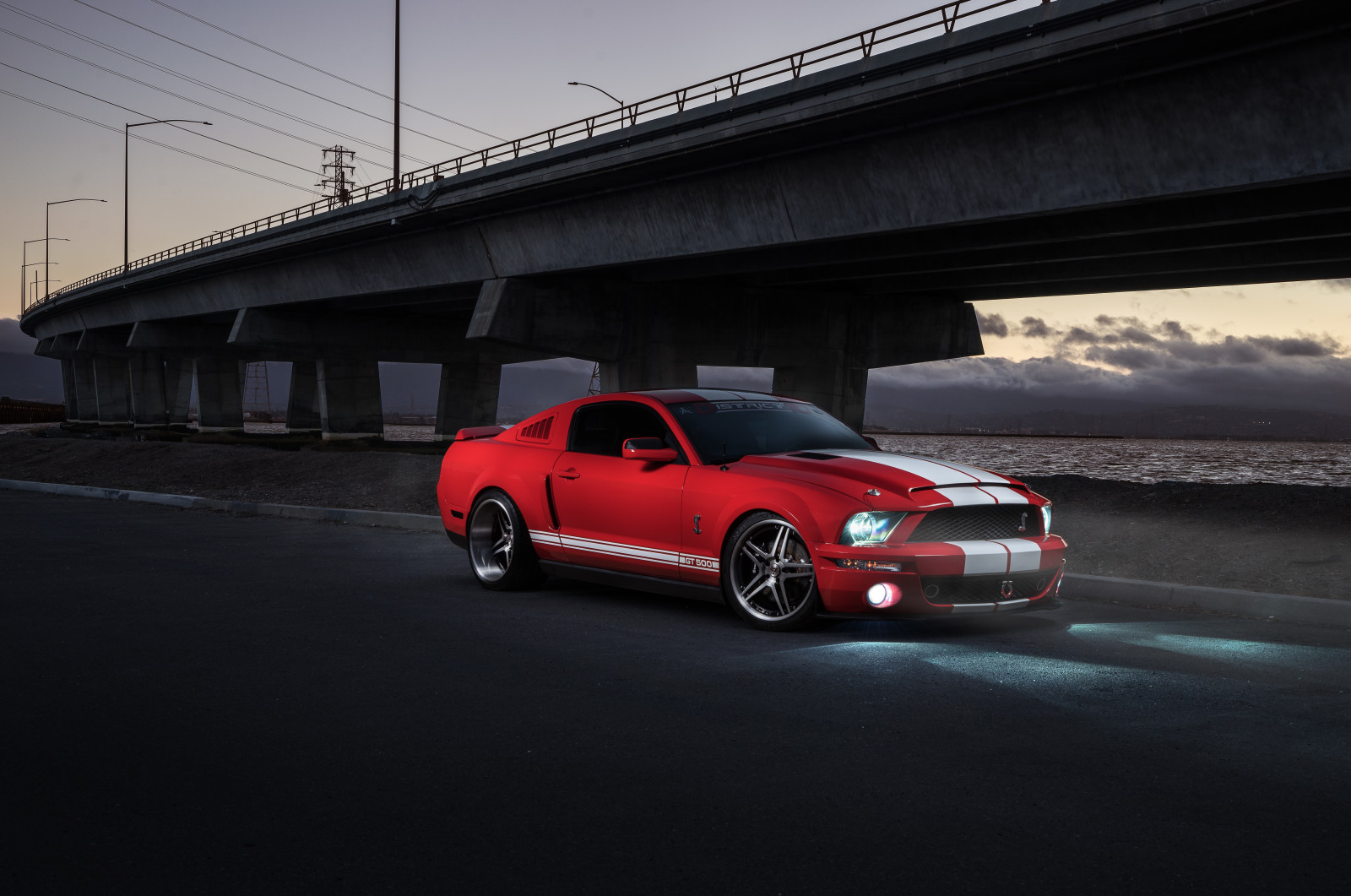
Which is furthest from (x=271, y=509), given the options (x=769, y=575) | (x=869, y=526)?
(x=869, y=526)

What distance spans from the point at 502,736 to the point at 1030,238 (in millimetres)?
20698

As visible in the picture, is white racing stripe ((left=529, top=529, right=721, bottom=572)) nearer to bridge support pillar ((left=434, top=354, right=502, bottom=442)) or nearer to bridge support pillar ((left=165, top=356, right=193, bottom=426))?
bridge support pillar ((left=434, top=354, right=502, bottom=442))

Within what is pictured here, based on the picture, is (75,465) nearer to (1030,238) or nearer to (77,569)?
(77,569)

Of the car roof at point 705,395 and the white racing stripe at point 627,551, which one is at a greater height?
the car roof at point 705,395

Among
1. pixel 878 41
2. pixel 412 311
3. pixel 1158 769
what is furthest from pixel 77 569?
pixel 412 311

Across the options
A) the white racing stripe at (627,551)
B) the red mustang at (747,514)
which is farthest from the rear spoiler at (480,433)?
the white racing stripe at (627,551)

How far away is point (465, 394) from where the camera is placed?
173 ft

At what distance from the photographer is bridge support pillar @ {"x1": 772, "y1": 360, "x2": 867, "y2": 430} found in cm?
3453

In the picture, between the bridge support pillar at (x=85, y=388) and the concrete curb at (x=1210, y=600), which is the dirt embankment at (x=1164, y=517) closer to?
the concrete curb at (x=1210, y=600)

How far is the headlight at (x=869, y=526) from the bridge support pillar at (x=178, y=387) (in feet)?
263

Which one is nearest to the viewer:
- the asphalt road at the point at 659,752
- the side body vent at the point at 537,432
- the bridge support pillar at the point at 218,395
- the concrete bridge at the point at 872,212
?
the asphalt road at the point at 659,752

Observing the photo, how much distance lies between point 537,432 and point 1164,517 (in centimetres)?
717

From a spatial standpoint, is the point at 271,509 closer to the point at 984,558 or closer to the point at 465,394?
the point at 984,558

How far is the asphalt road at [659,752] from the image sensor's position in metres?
3.29
